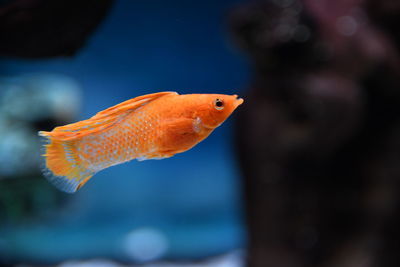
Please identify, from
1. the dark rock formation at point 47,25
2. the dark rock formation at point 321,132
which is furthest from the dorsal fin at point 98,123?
the dark rock formation at point 321,132

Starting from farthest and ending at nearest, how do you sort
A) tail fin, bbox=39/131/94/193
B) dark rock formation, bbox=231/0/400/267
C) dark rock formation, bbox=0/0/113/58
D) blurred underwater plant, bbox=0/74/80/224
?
dark rock formation, bbox=231/0/400/267 → blurred underwater plant, bbox=0/74/80/224 → dark rock formation, bbox=0/0/113/58 → tail fin, bbox=39/131/94/193

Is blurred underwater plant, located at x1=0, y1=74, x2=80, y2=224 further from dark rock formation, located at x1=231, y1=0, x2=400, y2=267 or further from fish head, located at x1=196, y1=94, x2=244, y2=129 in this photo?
dark rock formation, located at x1=231, y1=0, x2=400, y2=267

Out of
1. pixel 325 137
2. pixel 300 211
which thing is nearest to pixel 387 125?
pixel 325 137

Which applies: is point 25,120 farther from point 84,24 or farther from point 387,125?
point 387,125

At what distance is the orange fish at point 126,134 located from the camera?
81 cm

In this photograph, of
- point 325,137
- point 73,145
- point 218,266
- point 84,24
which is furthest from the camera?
point 218,266

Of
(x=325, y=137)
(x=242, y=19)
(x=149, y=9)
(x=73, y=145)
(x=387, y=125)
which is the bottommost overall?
(x=73, y=145)

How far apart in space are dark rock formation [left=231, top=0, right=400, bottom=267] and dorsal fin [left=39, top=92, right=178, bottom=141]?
2852mm

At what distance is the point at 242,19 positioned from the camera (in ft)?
12.8

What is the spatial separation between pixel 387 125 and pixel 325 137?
0.98m

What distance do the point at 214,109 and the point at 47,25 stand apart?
2.40 feet

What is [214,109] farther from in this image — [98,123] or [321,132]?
[321,132]

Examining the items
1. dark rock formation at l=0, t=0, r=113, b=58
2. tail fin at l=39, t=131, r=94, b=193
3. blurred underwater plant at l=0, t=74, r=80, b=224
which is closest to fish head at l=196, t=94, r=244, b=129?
tail fin at l=39, t=131, r=94, b=193

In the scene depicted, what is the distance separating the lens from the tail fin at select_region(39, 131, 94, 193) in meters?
0.80
